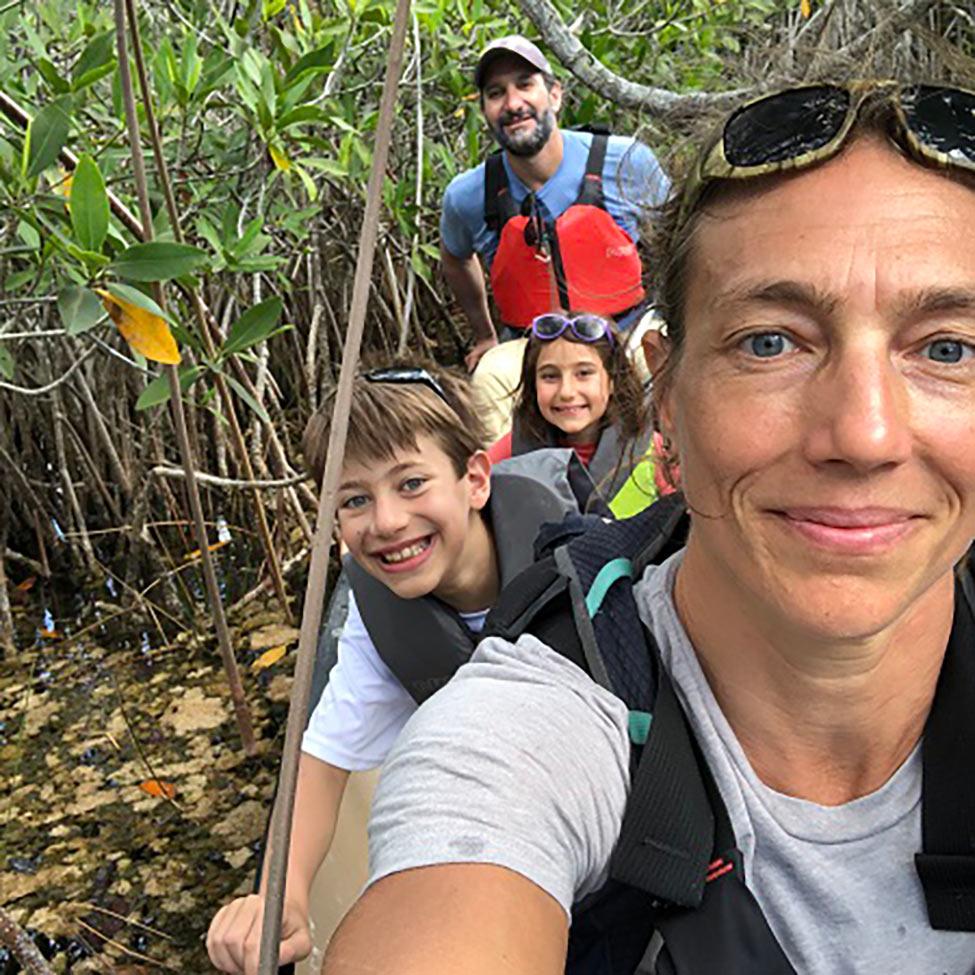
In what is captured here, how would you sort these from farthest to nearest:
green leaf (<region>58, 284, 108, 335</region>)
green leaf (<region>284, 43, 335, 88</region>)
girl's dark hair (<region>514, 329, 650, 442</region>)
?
girl's dark hair (<region>514, 329, 650, 442</region>) < green leaf (<region>284, 43, 335, 88</region>) < green leaf (<region>58, 284, 108, 335</region>)

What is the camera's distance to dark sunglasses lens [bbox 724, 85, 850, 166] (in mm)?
718

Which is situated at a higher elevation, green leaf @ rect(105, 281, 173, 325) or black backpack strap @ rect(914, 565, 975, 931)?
green leaf @ rect(105, 281, 173, 325)

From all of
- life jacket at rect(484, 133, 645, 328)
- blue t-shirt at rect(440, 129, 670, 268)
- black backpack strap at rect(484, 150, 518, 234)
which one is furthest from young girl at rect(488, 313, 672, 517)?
black backpack strap at rect(484, 150, 518, 234)

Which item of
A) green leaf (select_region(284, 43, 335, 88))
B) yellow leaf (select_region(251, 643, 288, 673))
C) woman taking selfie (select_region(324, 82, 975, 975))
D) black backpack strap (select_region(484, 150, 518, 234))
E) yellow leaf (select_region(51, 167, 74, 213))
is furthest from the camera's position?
black backpack strap (select_region(484, 150, 518, 234))

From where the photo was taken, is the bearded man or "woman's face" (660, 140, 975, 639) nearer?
"woman's face" (660, 140, 975, 639)

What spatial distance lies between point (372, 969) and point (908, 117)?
64 centimetres

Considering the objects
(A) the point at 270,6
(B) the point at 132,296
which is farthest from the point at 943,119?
(A) the point at 270,6

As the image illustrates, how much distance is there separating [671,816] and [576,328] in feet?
5.95

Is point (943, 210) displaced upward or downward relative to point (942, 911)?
upward

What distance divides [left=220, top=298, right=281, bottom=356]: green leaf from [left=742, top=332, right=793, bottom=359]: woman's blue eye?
45.7 inches

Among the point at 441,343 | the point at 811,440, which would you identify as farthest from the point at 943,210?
the point at 441,343

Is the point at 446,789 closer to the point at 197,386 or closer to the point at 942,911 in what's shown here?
the point at 942,911

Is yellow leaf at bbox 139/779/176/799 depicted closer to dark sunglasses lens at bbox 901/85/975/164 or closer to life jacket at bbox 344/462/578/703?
life jacket at bbox 344/462/578/703

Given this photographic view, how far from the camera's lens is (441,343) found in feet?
16.3
